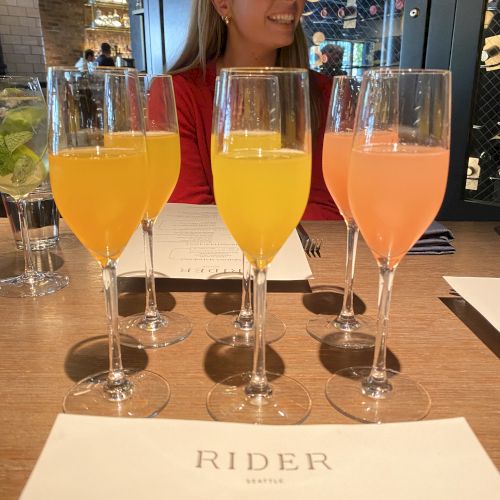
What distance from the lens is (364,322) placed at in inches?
31.6

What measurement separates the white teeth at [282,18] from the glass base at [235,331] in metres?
1.36

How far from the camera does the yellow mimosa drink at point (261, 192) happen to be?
0.55 m

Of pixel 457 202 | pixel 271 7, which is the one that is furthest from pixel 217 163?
pixel 457 202

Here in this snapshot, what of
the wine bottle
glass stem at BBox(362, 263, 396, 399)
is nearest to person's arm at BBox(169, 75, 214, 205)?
glass stem at BBox(362, 263, 396, 399)

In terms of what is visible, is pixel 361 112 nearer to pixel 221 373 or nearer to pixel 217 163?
pixel 217 163

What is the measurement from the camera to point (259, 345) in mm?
593

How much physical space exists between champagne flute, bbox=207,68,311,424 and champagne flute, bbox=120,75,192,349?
0.66 ft

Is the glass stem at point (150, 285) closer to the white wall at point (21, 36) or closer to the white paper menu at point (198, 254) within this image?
the white paper menu at point (198, 254)

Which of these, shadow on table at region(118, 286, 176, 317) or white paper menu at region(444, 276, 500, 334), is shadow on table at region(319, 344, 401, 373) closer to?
white paper menu at region(444, 276, 500, 334)

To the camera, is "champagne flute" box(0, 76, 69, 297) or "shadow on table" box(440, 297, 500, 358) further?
"champagne flute" box(0, 76, 69, 297)

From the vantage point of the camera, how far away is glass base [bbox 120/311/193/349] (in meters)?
0.72

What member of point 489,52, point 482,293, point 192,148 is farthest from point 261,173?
point 489,52

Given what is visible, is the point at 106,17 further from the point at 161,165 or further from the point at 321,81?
the point at 161,165

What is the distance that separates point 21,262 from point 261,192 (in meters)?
0.68
